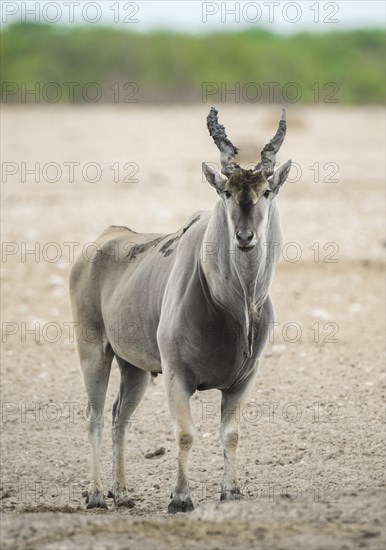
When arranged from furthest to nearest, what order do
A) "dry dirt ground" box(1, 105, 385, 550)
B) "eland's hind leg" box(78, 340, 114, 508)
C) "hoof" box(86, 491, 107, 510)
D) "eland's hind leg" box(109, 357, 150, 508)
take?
"eland's hind leg" box(78, 340, 114, 508) < "eland's hind leg" box(109, 357, 150, 508) < "hoof" box(86, 491, 107, 510) < "dry dirt ground" box(1, 105, 385, 550)

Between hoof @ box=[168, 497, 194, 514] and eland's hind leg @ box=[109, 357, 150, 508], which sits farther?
eland's hind leg @ box=[109, 357, 150, 508]

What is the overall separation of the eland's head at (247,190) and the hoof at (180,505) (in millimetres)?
1463

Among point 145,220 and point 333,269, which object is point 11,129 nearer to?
point 145,220

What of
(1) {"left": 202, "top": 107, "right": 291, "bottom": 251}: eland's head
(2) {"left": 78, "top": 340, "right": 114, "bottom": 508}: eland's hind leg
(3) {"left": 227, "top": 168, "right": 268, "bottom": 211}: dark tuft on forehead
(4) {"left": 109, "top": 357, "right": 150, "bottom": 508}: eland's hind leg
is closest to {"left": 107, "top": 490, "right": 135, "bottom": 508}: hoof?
(4) {"left": 109, "top": 357, "right": 150, "bottom": 508}: eland's hind leg

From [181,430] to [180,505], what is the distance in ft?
1.33

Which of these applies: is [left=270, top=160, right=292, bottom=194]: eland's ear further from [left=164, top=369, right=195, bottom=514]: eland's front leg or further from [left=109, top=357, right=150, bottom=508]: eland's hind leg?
[left=109, top=357, right=150, bottom=508]: eland's hind leg

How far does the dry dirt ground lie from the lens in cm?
535

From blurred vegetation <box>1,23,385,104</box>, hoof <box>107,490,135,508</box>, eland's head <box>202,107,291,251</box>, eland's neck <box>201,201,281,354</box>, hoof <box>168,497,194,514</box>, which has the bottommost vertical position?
hoof <box>107,490,135,508</box>

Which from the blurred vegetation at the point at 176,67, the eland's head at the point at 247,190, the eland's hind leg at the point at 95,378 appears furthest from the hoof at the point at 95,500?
the blurred vegetation at the point at 176,67

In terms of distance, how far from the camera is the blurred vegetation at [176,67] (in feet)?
159

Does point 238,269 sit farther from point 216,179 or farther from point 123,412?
point 123,412

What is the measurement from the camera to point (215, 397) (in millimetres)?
9250

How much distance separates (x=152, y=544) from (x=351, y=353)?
531 centimetres

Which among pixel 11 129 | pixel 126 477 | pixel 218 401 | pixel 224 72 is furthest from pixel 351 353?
pixel 224 72
